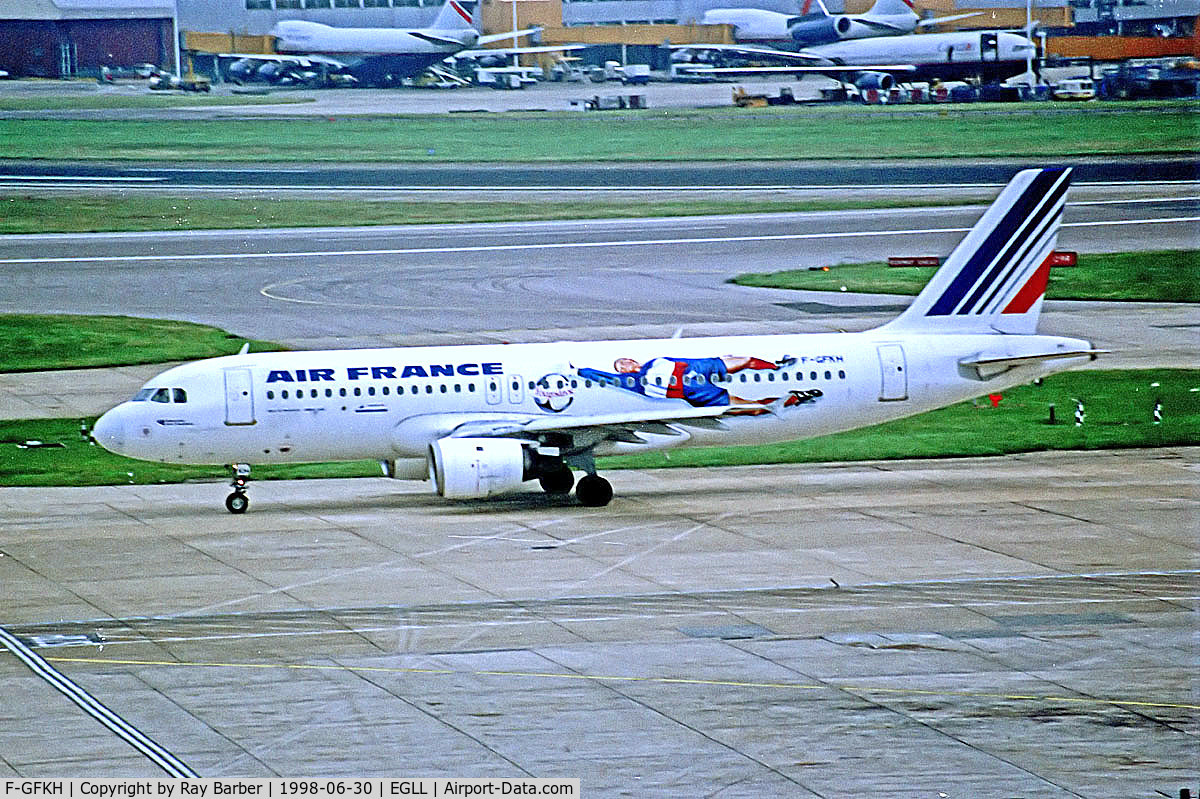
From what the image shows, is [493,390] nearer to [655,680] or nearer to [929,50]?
[655,680]

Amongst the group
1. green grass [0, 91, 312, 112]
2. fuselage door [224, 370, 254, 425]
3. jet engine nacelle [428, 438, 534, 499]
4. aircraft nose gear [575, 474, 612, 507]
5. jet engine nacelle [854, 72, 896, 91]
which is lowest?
aircraft nose gear [575, 474, 612, 507]

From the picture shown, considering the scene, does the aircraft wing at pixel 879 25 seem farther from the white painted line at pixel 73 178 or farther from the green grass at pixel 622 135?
the white painted line at pixel 73 178

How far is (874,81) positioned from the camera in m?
92.8

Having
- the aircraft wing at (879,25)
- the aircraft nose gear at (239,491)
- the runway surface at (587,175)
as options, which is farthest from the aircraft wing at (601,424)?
the runway surface at (587,175)

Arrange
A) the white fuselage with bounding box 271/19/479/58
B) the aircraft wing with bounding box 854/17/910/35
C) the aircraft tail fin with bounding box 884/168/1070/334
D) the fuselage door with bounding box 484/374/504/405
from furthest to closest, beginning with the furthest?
the aircraft wing with bounding box 854/17/910/35 → the white fuselage with bounding box 271/19/479/58 → the aircraft tail fin with bounding box 884/168/1070/334 → the fuselage door with bounding box 484/374/504/405

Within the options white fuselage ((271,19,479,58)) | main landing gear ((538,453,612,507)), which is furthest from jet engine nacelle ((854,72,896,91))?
main landing gear ((538,453,612,507))

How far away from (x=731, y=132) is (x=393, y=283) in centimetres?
2532

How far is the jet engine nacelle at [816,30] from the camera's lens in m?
88.8

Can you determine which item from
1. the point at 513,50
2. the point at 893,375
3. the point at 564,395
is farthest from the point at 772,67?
the point at 564,395

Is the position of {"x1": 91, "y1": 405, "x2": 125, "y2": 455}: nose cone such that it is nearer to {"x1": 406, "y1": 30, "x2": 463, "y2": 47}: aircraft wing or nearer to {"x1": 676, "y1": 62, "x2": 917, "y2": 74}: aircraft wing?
{"x1": 406, "y1": 30, "x2": 463, "y2": 47}: aircraft wing

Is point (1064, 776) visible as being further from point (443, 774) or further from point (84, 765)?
point (84, 765)

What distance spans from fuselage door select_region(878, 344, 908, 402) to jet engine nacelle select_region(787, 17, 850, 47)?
164 feet

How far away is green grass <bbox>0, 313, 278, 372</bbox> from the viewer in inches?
2409

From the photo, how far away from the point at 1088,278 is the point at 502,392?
44.5m
